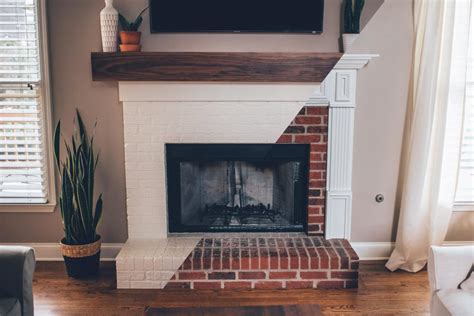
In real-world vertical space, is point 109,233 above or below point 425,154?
below

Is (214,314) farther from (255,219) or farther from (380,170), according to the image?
(380,170)

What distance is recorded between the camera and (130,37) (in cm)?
321

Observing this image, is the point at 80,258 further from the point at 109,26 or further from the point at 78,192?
the point at 109,26

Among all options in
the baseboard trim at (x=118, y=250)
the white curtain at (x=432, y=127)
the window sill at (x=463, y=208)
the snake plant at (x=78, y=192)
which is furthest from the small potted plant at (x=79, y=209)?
the window sill at (x=463, y=208)

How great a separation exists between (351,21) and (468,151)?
4.07 feet

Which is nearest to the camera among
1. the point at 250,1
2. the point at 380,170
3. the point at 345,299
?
the point at 345,299

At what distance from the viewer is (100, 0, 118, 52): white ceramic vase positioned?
10.4ft

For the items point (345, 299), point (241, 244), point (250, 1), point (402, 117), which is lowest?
point (345, 299)

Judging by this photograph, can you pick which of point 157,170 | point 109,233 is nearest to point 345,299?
point 157,170

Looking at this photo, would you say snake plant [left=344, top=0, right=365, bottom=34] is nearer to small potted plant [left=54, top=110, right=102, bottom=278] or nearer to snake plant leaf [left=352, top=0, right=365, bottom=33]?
snake plant leaf [left=352, top=0, right=365, bottom=33]

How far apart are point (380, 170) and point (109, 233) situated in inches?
80.4

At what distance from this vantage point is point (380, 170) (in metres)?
3.53

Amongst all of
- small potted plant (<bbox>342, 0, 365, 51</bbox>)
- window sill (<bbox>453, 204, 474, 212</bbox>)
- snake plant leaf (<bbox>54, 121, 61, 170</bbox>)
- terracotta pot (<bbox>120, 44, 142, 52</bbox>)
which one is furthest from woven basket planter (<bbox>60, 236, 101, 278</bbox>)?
window sill (<bbox>453, 204, 474, 212</bbox>)

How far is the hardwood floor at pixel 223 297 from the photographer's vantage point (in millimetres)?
2900
